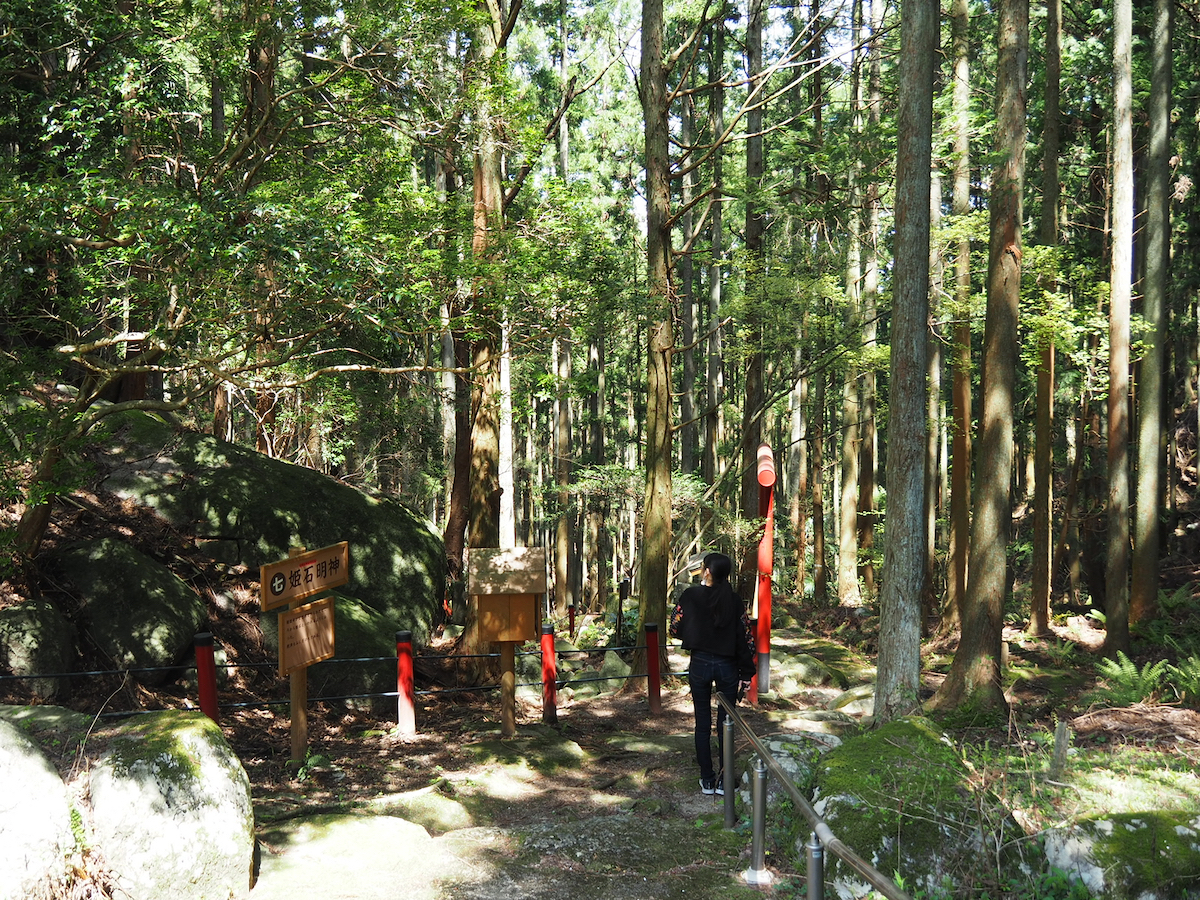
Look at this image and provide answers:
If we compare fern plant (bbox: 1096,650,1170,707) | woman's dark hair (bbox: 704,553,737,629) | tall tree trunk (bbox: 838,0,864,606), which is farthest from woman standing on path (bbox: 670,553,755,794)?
tall tree trunk (bbox: 838,0,864,606)

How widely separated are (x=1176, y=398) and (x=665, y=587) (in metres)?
22.3

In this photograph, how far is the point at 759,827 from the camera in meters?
4.80

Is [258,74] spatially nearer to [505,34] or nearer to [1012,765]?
[505,34]

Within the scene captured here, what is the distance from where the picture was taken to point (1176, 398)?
2614cm

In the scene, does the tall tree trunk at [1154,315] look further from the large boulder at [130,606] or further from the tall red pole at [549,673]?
the large boulder at [130,606]

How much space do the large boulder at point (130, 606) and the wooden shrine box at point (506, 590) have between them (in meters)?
3.45

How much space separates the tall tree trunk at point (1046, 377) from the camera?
14234 mm

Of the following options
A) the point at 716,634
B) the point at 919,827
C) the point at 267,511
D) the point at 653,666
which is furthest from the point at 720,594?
the point at 267,511

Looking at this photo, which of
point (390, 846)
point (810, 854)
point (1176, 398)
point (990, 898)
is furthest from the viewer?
point (1176, 398)

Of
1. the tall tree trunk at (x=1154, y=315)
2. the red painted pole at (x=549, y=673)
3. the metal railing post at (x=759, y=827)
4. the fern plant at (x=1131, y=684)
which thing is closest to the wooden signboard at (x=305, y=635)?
the red painted pole at (x=549, y=673)

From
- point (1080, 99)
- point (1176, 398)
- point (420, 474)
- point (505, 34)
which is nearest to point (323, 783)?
point (505, 34)

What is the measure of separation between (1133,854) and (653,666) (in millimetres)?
6195

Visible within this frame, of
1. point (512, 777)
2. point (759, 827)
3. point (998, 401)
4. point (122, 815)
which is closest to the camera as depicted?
point (122, 815)

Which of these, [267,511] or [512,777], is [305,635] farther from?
[267,511]
